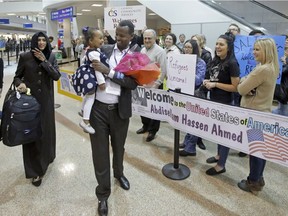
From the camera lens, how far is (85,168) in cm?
285

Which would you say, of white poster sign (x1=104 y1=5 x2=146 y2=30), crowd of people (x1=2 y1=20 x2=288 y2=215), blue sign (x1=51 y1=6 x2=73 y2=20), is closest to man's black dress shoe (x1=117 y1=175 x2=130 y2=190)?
crowd of people (x1=2 y1=20 x2=288 y2=215)

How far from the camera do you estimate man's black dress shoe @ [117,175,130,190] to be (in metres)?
2.45

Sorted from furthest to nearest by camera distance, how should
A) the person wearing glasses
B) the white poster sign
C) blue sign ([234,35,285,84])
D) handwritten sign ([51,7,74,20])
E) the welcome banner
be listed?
handwritten sign ([51,7,74,20]), the white poster sign, the person wearing glasses, blue sign ([234,35,285,84]), the welcome banner

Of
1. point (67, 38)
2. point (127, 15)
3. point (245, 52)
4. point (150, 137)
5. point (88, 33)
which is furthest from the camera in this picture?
point (67, 38)

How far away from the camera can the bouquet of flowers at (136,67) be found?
1.86 metres

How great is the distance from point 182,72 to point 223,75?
1.35 feet

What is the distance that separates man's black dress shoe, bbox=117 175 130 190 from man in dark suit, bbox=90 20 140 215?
372 millimetres

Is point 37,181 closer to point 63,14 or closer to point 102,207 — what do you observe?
point 102,207

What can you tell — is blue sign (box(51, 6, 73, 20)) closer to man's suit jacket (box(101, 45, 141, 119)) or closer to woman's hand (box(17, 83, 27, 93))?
woman's hand (box(17, 83, 27, 93))

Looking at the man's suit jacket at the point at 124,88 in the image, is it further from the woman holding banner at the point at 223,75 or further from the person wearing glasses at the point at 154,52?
the person wearing glasses at the point at 154,52

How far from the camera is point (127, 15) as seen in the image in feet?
14.1

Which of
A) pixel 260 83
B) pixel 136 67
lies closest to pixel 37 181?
pixel 136 67

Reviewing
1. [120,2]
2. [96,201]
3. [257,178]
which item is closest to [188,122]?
[257,178]

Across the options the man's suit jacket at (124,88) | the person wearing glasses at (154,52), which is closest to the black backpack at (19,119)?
the man's suit jacket at (124,88)
